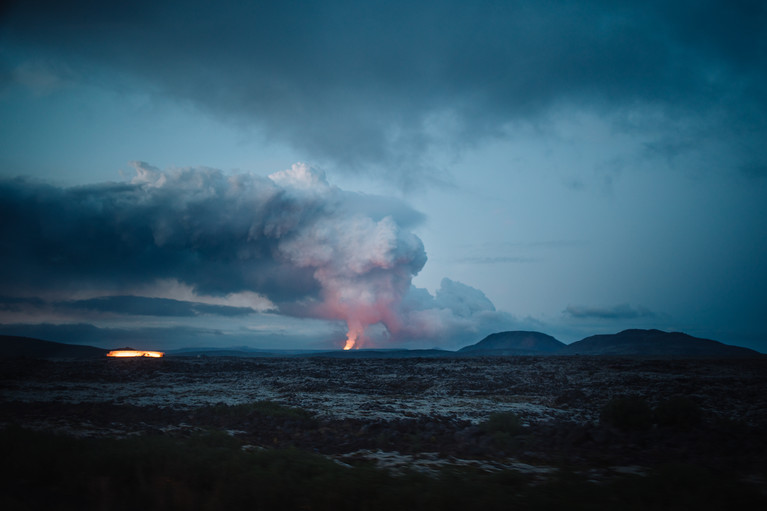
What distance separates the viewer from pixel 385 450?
12508 millimetres

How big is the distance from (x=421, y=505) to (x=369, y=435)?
9.37 metres

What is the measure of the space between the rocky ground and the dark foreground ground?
0.09m

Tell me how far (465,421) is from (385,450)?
6.23 metres

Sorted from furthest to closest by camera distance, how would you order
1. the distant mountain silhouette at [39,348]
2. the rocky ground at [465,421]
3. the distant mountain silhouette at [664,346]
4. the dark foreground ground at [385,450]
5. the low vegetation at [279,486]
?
1. the distant mountain silhouette at [664,346]
2. the distant mountain silhouette at [39,348]
3. the rocky ground at [465,421]
4. the dark foreground ground at [385,450]
5. the low vegetation at [279,486]

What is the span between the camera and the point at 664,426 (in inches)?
579

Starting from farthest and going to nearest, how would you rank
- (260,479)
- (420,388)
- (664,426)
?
(420,388), (664,426), (260,479)

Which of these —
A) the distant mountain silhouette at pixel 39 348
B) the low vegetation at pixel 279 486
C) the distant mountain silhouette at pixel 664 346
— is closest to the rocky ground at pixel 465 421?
the low vegetation at pixel 279 486

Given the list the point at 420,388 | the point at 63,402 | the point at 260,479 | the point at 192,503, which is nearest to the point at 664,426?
the point at 260,479

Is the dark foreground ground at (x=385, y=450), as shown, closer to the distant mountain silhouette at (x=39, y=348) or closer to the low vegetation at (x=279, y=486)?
the low vegetation at (x=279, y=486)

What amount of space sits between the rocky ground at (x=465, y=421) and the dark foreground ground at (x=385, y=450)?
9cm

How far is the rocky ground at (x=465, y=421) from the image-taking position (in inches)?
438

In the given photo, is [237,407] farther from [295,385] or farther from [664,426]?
[664,426]

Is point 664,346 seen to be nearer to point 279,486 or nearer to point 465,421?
point 465,421

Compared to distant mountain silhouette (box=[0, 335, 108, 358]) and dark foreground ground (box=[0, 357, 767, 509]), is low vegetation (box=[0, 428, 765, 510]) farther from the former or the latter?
distant mountain silhouette (box=[0, 335, 108, 358])
